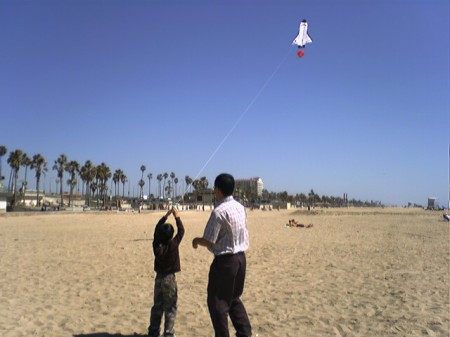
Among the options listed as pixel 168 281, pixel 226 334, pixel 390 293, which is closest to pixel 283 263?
pixel 390 293

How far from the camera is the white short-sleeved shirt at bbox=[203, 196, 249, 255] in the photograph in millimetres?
3584

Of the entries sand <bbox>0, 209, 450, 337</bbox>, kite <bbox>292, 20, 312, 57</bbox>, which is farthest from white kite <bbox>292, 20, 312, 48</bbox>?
sand <bbox>0, 209, 450, 337</bbox>

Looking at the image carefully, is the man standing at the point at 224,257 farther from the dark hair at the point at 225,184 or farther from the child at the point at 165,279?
the child at the point at 165,279

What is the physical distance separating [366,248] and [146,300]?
10.2 metres

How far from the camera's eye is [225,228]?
11.9 ft

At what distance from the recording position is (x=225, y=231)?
11.9 ft

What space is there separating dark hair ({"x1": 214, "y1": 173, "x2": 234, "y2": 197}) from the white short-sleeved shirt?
18cm

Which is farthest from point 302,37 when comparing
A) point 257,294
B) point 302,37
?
point 257,294

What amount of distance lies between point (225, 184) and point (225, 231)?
0.49 meters

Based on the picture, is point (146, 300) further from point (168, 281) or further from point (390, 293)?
point (390, 293)

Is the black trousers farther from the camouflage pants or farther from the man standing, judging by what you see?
the camouflage pants

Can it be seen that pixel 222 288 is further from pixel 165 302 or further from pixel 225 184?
pixel 165 302

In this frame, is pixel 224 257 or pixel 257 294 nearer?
pixel 224 257

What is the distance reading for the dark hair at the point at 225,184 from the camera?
3822mm
